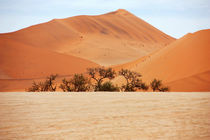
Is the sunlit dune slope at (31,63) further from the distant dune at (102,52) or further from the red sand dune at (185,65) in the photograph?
the red sand dune at (185,65)

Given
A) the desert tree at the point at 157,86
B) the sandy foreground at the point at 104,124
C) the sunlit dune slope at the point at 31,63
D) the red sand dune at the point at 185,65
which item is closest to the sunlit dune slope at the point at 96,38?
the sunlit dune slope at the point at 31,63

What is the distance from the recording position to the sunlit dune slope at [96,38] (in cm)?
6889

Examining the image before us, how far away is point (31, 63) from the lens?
4481 cm

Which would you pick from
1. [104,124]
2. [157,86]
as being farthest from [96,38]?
[104,124]

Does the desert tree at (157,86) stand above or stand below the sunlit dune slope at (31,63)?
below

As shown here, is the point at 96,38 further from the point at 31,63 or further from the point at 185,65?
the point at 185,65

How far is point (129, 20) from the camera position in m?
119

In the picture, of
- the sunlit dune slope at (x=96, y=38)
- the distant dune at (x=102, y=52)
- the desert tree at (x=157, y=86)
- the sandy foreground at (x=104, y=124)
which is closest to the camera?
the sandy foreground at (x=104, y=124)

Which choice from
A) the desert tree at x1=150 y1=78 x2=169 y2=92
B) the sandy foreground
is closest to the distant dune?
the desert tree at x1=150 y1=78 x2=169 y2=92

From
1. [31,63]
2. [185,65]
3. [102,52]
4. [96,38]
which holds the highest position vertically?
[96,38]

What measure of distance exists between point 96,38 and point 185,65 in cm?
5881

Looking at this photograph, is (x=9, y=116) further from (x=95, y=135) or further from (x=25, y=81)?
(x=25, y=81)

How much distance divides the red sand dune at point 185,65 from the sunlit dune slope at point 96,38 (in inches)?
1196

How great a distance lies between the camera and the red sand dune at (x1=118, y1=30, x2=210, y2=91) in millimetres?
22656
